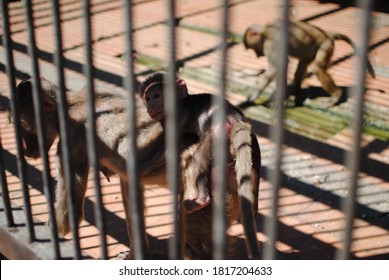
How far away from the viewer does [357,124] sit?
3.90 feet

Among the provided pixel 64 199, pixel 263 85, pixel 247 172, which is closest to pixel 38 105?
pixel 247 172

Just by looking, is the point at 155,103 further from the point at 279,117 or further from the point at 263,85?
the point at 263,85

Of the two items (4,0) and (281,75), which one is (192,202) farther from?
(281,75)

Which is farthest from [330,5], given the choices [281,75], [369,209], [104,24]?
[281,75]

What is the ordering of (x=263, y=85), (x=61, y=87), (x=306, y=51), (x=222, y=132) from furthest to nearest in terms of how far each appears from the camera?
(x=306, y=51) < (x=263, y=85) < (x=61, y=87) < (x=222, y=132)

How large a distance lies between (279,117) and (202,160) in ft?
4.83

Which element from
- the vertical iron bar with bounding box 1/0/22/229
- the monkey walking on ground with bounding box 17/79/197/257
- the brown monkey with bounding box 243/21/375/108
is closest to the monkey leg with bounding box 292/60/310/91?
the brown monkey with bounding box 243/21/375/108

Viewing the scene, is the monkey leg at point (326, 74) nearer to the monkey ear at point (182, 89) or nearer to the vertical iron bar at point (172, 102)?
the monkey ear at point (182, 89)

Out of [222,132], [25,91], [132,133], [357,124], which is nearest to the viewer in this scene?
[357,124]

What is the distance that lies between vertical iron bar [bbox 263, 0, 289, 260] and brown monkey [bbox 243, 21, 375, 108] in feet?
14.9

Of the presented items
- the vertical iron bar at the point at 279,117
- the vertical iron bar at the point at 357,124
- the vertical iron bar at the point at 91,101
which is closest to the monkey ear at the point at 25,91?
the vertical iron bar at the point at 91,101

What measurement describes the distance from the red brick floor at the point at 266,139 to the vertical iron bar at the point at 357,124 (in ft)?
0.47

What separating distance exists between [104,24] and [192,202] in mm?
6512

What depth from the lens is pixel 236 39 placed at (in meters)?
7.79
